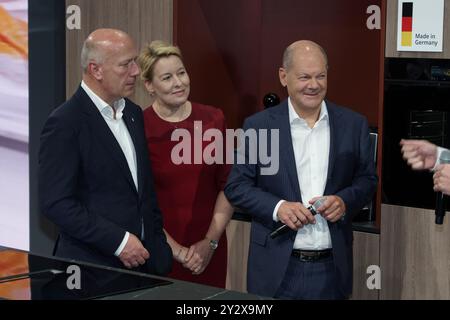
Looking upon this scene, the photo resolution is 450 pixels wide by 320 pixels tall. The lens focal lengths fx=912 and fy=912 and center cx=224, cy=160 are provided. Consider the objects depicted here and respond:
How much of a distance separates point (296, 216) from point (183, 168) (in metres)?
0.67

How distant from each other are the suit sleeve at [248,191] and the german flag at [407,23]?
0.88m

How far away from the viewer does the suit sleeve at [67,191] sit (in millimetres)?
3258

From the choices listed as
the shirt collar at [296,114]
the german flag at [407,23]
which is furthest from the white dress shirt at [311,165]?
the german flag at [407,23]

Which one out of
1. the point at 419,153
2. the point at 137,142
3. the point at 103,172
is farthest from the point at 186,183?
the point at 419,153

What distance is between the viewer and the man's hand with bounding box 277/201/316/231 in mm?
3299

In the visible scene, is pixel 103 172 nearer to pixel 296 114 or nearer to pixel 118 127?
pixel 118 127

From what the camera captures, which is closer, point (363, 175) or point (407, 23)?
point (363, 175)

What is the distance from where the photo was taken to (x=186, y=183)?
379 cm

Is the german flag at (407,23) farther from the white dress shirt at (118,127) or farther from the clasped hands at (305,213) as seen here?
the white dress shirt at (118,127)

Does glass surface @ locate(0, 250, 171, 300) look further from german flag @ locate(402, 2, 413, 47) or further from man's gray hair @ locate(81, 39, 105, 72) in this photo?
german flag @ locate(402, 2, 413, 47)

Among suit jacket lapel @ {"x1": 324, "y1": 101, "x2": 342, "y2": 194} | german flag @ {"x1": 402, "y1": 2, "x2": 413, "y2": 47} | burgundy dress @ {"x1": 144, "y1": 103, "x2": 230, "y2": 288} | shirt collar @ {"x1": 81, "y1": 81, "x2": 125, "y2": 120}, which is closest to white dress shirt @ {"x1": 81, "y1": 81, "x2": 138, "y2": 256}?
shirt collar @ {"x1": 81, "y1": 81, "x2": 125, "y2": 120}

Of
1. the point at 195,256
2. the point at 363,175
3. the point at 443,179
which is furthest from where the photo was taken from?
the point at 195,256
